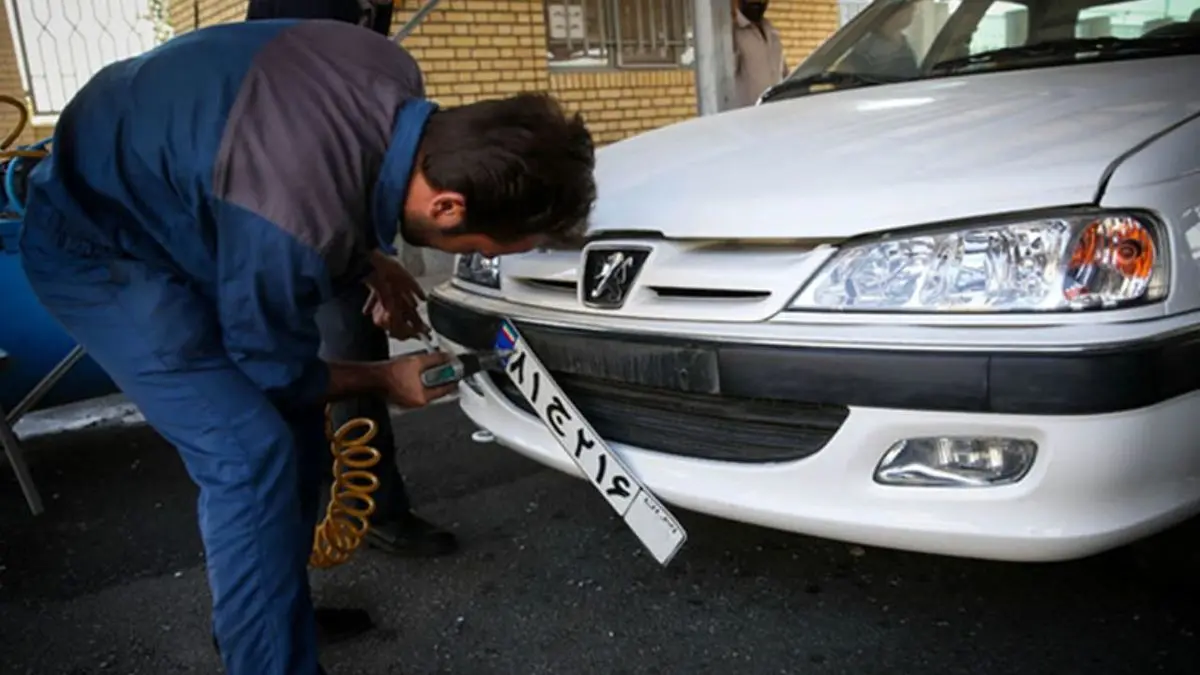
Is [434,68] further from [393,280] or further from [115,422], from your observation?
[393,280]

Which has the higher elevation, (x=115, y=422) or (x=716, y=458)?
(x=716, y=458)

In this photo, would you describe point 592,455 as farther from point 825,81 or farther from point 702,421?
point 825,81

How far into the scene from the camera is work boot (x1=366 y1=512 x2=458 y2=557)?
9.09 feet

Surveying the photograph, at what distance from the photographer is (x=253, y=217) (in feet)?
4.90

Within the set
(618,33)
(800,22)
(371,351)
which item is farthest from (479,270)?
(800,22)

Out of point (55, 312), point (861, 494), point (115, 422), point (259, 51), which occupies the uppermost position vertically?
point (259, 51)

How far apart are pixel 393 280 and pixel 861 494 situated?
1231 mm

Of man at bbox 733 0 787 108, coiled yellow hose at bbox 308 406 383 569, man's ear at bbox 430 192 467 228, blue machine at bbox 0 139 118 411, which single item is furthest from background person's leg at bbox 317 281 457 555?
man at bbox 733 0 787 108

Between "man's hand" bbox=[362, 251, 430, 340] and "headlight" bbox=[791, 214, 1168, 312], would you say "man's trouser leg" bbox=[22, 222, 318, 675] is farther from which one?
"headlight" bbox=[791, 214, 1168, 312]

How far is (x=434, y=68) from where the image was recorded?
6711mm

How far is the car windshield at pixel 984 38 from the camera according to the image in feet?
8.81

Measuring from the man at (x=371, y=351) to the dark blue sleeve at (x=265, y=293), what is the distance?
2.49 feet

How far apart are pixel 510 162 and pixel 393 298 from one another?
1.01 metres

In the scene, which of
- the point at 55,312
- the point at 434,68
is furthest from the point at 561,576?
the point at 434,68
